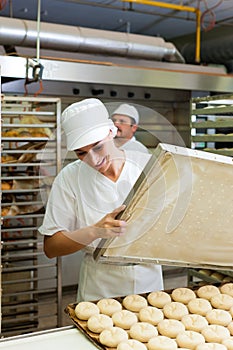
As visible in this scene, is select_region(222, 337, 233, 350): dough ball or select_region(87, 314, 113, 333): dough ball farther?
select_region(87, 314, 113, 333): dough ball

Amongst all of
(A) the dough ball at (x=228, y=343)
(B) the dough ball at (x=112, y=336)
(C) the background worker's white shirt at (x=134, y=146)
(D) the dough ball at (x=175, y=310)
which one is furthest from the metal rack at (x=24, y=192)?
(A) the dough ball at (x=228, y=343)

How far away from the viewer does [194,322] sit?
1.32 meters

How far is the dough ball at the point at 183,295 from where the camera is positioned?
58.2 inches

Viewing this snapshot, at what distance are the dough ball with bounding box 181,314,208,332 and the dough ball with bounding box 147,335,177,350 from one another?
0.11m

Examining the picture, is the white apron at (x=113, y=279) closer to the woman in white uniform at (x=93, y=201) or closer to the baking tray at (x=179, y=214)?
the woman in white uniform at (x=93, y=201)

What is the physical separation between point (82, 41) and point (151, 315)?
2.86m

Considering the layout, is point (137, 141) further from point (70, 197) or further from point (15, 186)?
point (15, 186)

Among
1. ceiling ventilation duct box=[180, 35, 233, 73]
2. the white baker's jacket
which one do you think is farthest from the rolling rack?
ceiling ventilation duct box=[180, 35, 233, 73]

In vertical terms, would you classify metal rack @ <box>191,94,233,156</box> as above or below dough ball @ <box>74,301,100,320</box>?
above

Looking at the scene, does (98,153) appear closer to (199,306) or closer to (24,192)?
(199,306)

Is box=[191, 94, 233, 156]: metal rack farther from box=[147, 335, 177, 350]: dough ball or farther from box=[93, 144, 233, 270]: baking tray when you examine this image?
box=[147, 335, 177, 350]: dough ball

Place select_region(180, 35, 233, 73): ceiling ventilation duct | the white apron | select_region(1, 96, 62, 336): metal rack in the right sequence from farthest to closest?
select_region(180, 35, 233, 73): ceiling ventilation duct
select_region(1, 96, 62, 336): metal rack
the white apron

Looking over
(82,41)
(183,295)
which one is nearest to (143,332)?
(183,295)

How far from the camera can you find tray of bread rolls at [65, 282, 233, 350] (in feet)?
3.94
